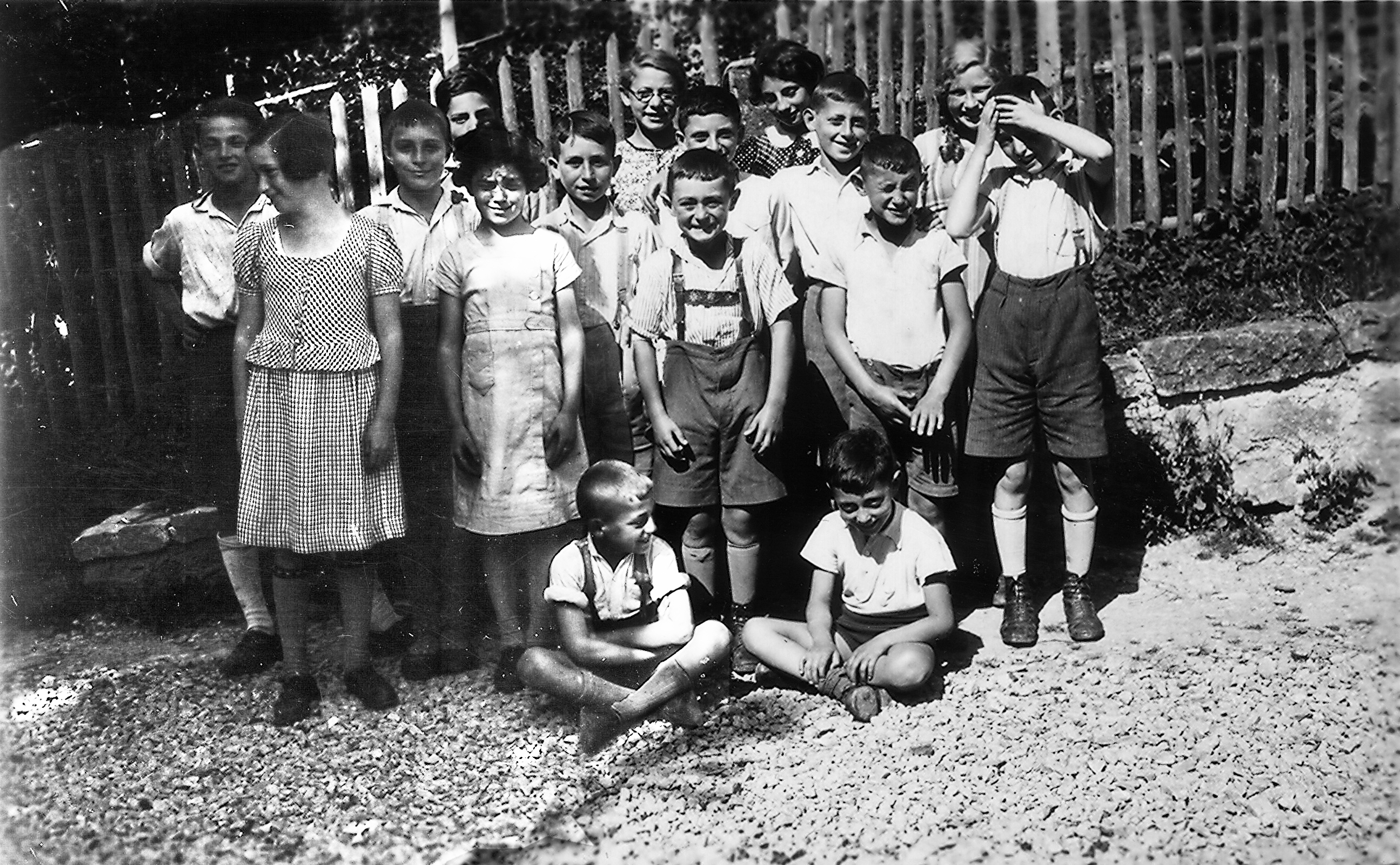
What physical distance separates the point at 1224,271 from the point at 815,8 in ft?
6.80

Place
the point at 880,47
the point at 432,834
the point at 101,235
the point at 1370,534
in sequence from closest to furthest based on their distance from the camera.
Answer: the point at 432,834 → the point at 101,235 → the point at 1370,534 → the point at 880,47

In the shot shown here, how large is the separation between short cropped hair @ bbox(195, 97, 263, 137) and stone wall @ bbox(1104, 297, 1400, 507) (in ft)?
10.1

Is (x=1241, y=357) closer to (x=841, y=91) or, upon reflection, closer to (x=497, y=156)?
(x=841, y=91)

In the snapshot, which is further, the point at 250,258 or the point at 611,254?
the point at 611,254

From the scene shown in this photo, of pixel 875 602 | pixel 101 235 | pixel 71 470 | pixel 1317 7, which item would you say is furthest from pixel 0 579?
pixel 1317 7

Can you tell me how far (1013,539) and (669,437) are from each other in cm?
122

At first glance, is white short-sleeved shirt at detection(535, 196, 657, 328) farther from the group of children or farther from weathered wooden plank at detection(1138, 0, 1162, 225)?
weathered wooden plank at detection(1138, 0, 1162, 225)

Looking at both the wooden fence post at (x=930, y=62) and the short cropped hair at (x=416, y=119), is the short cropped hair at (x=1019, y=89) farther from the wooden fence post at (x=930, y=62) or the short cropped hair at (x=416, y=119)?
the short cropped hair at (x=416, y=119)

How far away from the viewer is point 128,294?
4.32m

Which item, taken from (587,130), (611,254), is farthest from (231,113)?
(611,254)

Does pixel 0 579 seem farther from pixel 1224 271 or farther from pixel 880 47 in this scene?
pixel 1224 271

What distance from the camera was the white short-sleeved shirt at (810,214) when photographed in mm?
4406

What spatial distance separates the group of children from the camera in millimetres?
3988

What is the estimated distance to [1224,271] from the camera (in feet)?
19.6
